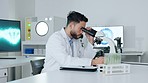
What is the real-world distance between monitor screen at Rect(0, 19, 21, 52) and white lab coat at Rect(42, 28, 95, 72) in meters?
1.33

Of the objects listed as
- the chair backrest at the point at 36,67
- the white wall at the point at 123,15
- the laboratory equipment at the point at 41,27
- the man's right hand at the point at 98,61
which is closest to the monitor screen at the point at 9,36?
the laboratory equipment at the point at 41,27

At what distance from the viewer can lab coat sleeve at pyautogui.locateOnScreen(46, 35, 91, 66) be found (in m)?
1.67

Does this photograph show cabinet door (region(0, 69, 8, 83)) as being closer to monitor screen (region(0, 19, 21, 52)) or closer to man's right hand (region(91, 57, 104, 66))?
monitor screen (region(0, 19, 21, 52))

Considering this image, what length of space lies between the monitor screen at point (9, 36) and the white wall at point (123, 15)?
6.72 ft

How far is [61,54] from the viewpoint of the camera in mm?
1782

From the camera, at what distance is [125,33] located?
4.68m

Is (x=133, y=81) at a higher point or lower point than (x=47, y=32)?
lower

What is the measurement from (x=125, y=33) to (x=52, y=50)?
308cm

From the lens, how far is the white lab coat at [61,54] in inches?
66.8

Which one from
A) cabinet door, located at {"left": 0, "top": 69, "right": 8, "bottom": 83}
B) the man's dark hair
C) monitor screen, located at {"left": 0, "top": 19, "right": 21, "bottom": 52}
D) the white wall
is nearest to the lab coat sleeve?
the man's dark hair

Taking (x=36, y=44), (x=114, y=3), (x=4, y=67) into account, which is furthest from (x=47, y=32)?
(x=4, y=67)

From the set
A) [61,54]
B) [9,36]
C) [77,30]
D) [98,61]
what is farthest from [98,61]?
→ [9,36]

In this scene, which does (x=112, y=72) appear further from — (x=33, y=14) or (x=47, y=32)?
(x=33, y=14)

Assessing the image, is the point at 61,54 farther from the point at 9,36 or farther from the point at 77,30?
the point at 9,36
